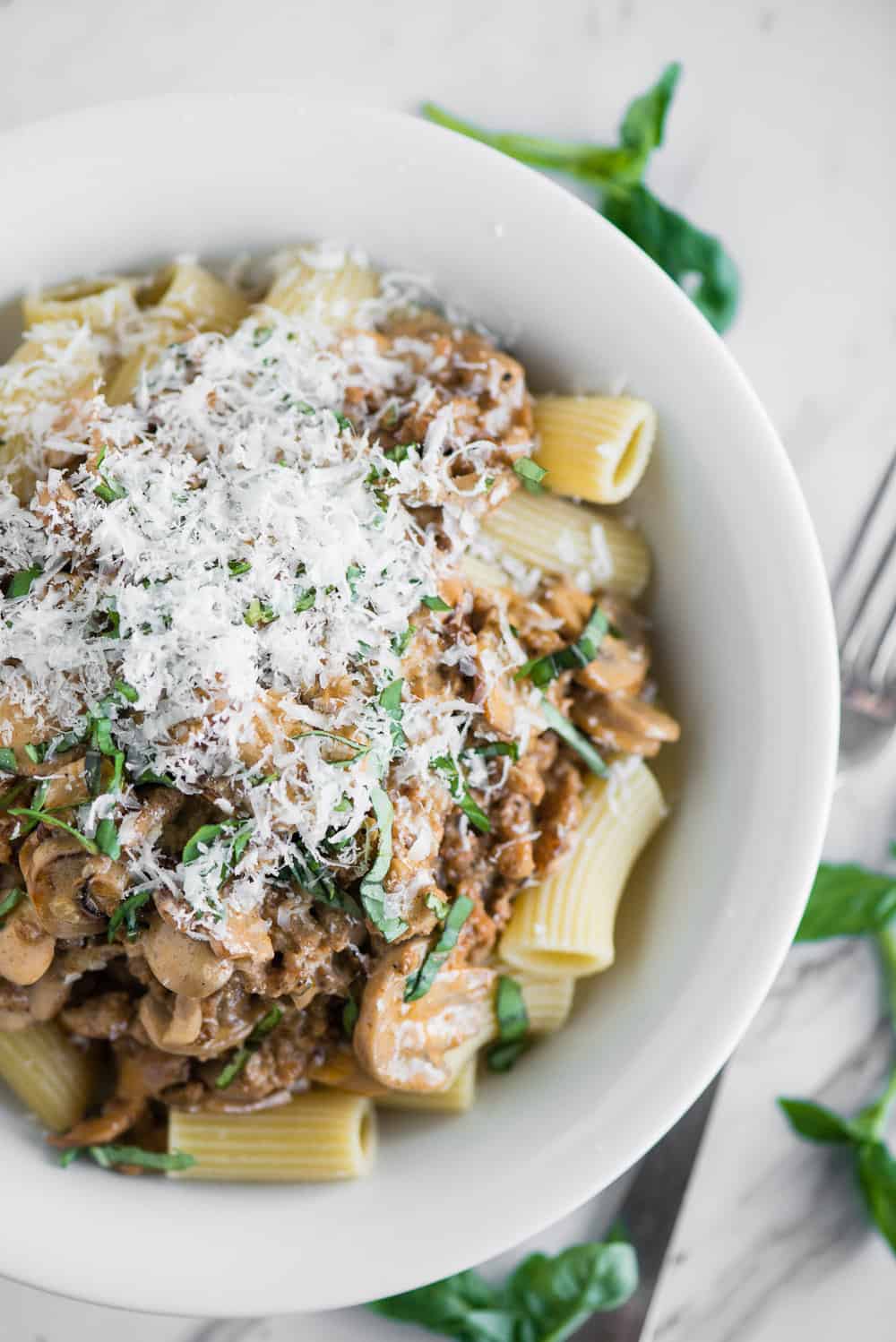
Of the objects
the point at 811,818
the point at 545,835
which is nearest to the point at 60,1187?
the point at 545,835

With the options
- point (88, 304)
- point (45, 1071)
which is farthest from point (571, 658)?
point (45, 1071)

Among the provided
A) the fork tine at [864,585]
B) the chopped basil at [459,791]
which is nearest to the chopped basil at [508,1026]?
the chopped basil at [459,791]

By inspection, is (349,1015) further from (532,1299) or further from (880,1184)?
(880,1184)

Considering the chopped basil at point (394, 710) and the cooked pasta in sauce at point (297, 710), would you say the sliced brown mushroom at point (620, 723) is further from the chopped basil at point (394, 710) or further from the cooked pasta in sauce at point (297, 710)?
the chopped basil at point (394, 710)

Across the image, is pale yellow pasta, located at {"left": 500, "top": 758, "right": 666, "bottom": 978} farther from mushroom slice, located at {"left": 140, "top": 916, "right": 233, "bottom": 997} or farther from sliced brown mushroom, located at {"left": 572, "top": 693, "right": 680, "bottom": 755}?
mushroom slice, located at {"left": 140, "top": 916, "right": 233, "bottom": 997}

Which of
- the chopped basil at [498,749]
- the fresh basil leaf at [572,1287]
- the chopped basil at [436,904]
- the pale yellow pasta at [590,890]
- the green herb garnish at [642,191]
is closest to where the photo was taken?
the chopped basil at [436,904]

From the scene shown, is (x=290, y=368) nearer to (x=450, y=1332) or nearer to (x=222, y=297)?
(x=222, y=297)
